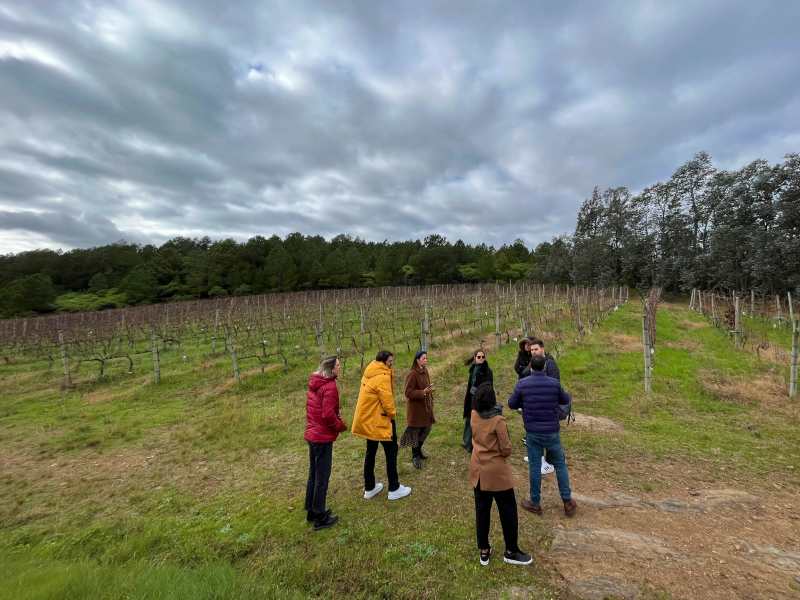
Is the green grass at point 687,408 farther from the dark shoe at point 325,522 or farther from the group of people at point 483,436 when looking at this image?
the dark shoe at point 325,522

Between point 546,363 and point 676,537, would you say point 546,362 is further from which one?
point 676,537

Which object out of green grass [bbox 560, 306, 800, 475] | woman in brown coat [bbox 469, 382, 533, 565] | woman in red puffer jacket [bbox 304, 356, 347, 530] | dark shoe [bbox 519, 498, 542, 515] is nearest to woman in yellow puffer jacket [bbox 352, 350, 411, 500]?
woman in red puffer jacket [bbox 304, 356, 347, 530]

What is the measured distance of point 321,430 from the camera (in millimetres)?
4234

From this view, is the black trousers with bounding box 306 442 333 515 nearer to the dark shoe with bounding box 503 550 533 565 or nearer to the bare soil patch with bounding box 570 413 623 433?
the dark shoe with bounding box 503 550 533 565

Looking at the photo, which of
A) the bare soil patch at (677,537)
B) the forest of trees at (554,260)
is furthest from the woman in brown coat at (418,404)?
the forest of trees at (554,260)

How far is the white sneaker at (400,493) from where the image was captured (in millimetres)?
4742

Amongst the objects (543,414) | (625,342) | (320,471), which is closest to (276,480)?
(320,471)

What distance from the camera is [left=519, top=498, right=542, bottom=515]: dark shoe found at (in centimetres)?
430

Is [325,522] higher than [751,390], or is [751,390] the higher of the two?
[751,390]

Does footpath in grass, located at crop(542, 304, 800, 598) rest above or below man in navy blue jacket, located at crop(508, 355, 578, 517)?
below

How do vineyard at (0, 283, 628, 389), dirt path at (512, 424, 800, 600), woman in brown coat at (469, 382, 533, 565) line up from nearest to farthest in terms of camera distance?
dirt path at (512, 424, 800, 600) < woman in brown coat at (469, 382, 533, 565) < vineyard at (0, 283, 628, 389)

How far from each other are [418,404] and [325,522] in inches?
77.1

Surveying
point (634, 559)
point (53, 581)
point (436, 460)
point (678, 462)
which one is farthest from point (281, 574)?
point (678, 462)

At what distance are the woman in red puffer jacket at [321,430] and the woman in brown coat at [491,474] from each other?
1631 mm
